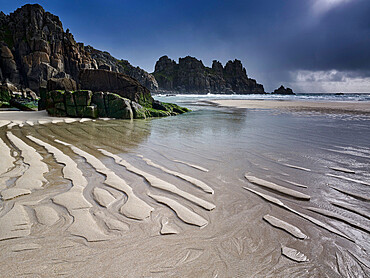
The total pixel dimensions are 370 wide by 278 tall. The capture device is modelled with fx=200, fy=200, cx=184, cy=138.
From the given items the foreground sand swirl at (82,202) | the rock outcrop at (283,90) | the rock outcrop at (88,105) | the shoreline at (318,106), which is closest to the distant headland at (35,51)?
the shoreline at (318,106)

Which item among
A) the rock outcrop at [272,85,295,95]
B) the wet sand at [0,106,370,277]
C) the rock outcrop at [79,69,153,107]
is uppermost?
the rock outcrop at [272,85,295,95]

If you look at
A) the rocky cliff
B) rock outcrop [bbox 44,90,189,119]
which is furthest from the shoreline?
the rocky cliff

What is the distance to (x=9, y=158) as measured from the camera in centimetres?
473

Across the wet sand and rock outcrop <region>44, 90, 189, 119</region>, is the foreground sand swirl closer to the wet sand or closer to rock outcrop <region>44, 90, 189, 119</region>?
the wet sand

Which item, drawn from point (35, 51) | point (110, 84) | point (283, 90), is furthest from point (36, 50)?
point (283, 90)

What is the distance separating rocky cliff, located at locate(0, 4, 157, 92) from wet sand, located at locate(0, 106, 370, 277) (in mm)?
63426

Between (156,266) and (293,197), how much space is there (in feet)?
8.06

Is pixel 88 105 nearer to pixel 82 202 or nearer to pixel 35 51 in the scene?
pixel 82 202

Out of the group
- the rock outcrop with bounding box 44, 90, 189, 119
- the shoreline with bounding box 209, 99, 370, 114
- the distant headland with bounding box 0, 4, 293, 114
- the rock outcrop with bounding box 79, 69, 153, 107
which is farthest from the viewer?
the distant headland with bounding box 0, 4, 293, 114

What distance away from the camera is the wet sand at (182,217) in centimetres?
186

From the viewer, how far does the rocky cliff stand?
5966 cm

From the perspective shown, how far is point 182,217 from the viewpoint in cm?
259

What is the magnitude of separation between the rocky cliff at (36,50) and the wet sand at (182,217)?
63.4 meters

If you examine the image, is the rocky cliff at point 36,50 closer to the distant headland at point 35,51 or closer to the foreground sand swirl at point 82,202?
the distant headland at point 35,51
